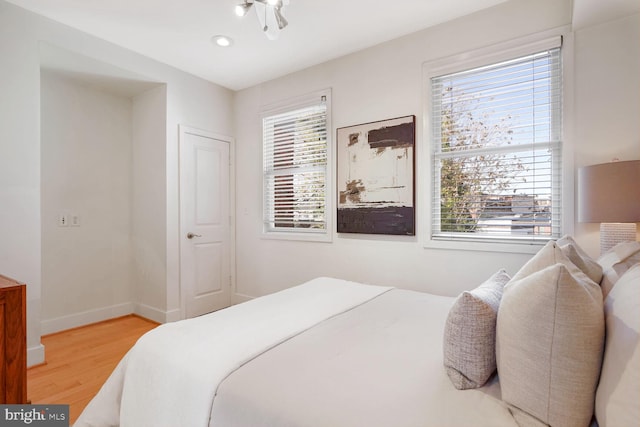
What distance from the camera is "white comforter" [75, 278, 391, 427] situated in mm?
1146

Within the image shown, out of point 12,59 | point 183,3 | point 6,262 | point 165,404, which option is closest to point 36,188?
point 6,262

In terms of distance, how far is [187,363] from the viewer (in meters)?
1.21

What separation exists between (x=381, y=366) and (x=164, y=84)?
3.51 meters

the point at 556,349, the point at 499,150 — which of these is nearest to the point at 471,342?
the point at 556,349

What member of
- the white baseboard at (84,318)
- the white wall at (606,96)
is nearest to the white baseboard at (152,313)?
the white baseboard at (84,318)

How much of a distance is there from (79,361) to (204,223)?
171 centimetres

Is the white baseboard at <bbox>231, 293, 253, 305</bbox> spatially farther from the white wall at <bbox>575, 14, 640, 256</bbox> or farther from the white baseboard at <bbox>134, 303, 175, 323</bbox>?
the white wall at <bbox>575, 14, 640, 256</bbox>

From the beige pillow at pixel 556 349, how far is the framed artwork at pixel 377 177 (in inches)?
75.9

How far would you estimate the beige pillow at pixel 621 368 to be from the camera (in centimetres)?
68

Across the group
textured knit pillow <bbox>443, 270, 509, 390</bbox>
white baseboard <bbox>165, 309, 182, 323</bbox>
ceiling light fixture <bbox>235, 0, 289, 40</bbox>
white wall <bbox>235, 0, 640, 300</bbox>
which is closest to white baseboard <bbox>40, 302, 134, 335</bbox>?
white baseboard <bbox>165, 309, 182, 323</bbox>

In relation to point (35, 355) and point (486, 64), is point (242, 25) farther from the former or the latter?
point (35, 355)

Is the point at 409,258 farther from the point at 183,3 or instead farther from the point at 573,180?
the point at 183,3

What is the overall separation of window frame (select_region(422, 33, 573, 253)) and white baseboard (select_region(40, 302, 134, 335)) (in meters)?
3.47

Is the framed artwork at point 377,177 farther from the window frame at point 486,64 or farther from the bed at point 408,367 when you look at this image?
the bed at point 408,367
